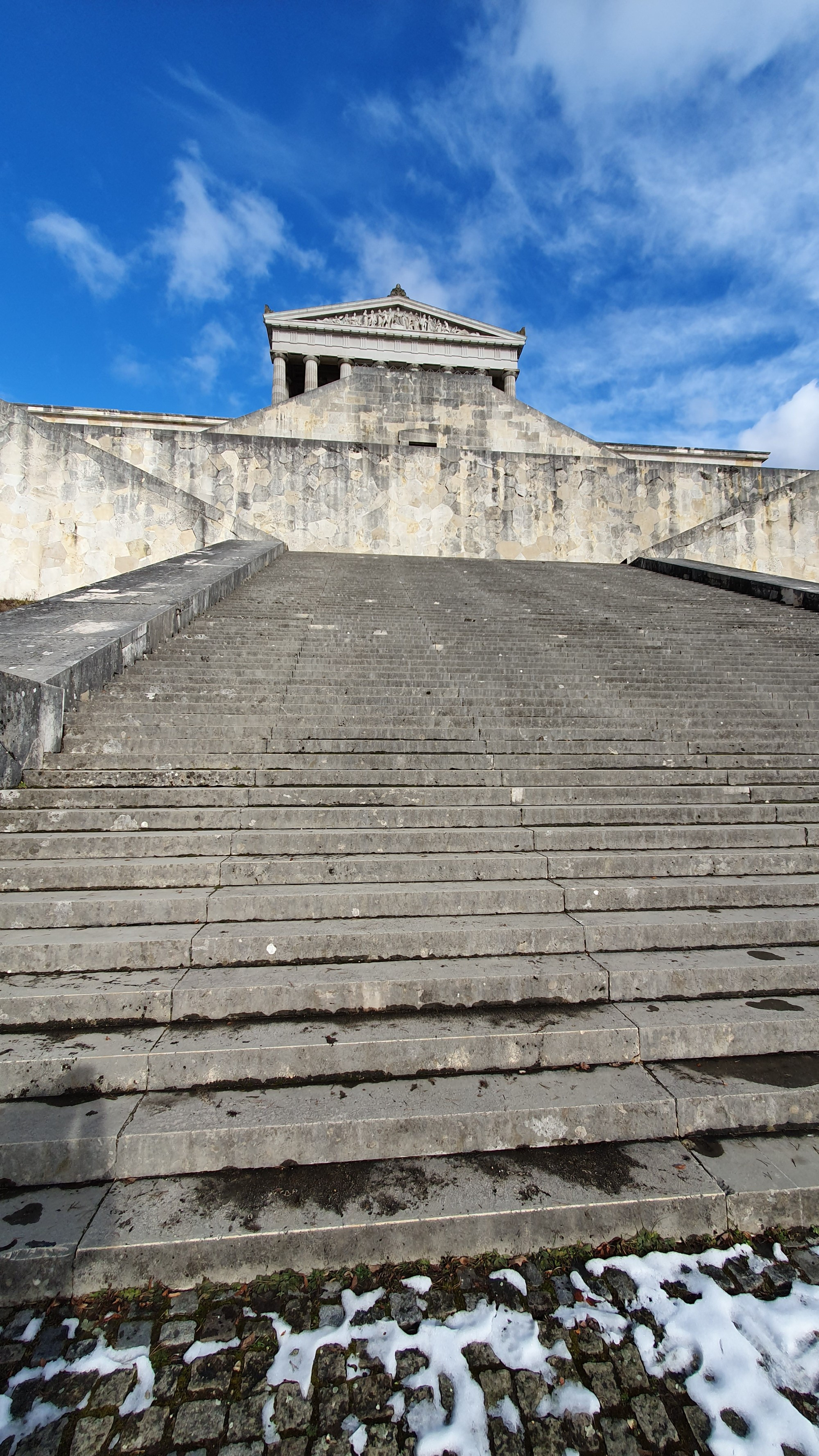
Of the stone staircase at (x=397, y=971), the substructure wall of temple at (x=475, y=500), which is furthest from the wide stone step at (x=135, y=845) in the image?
the substructure wall of temple at (x=475, y=500)

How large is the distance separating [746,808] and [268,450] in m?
12.5

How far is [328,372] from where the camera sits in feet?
96.2

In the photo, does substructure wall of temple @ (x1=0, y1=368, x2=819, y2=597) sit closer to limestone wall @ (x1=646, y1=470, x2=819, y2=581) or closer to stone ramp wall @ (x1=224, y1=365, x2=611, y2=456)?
limestone wall @ (x1=646, y1=470, x2=819, y2=581)

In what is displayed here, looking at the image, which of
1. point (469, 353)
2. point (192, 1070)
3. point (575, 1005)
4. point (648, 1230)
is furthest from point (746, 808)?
point (469, 353)

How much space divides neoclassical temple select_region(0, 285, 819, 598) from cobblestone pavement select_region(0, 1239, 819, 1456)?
34.4 ft

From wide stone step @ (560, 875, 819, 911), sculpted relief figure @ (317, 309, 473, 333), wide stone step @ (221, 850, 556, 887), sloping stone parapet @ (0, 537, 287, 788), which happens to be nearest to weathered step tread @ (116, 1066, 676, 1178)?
wide stone step @ (560, 875, 819, 911)

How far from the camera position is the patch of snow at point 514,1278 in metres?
1.80

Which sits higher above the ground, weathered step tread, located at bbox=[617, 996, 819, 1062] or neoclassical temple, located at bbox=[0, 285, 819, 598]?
neoclassical temple, located at bbox=[0, 285, 819, 598]

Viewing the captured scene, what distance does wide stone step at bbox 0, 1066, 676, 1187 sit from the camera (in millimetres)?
2035

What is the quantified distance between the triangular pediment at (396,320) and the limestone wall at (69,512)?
71.7ft

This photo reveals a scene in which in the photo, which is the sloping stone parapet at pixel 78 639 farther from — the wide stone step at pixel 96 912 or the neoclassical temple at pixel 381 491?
the neoclassical temple at pixel 381 491

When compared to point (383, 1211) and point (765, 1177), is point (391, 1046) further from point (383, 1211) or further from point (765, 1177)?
point (765, 1177)

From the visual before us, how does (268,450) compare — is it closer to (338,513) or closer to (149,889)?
(338,513)

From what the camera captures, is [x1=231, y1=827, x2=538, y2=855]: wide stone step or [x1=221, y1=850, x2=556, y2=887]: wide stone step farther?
[x1=231, y1=827, x2=538, y2=855]: wide stone step
